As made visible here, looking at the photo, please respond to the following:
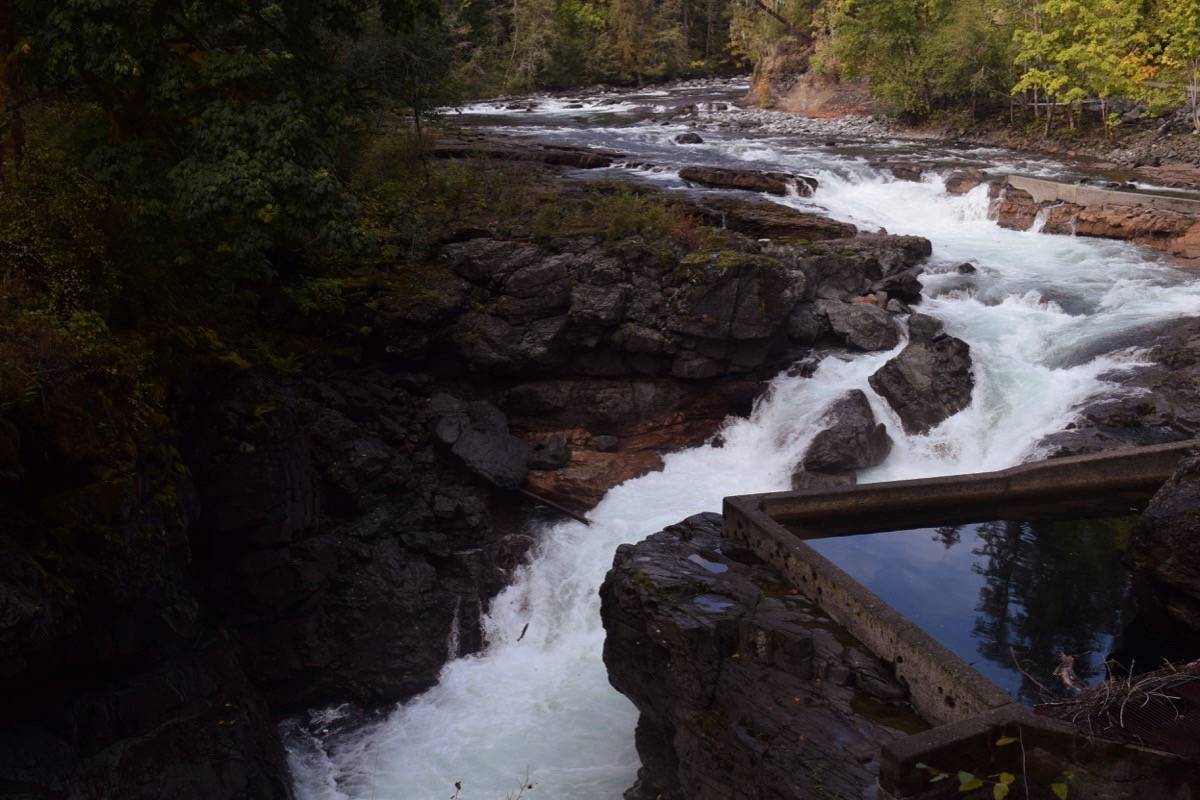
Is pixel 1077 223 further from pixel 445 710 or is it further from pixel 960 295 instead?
pixel 445 710

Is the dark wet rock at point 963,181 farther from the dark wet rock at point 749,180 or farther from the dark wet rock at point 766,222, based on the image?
the dark wet rock at point 766,222

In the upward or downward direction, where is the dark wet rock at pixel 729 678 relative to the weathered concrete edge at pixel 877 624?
downward

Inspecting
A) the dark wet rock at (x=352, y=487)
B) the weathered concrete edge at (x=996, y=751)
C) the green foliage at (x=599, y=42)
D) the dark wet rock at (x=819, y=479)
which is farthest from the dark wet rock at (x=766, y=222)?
the green foliage at (x=599, y=42)

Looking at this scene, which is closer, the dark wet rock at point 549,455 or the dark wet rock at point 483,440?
the dark wet rock at point 483,440

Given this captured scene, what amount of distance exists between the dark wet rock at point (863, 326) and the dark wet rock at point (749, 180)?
713 centimetres

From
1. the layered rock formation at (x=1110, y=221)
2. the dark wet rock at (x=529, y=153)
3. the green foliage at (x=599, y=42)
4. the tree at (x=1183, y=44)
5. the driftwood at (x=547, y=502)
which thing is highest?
the green foliage at (x=599, y=42)

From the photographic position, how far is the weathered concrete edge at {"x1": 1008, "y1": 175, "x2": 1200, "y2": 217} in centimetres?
2086

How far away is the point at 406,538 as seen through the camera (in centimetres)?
1245

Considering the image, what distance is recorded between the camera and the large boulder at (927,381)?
1476cm

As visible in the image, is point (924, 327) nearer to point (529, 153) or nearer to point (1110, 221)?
point (1110, 221)

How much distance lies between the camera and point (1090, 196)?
2198cm

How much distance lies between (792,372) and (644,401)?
2.48 meters

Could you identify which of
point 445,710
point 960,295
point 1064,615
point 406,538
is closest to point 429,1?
point 406,538

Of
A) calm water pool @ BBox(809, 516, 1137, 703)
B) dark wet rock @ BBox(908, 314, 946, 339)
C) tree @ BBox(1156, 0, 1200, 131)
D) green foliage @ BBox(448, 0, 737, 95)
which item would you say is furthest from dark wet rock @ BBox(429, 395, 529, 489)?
green foliage @ BBox(448, 0, 737, 95)
